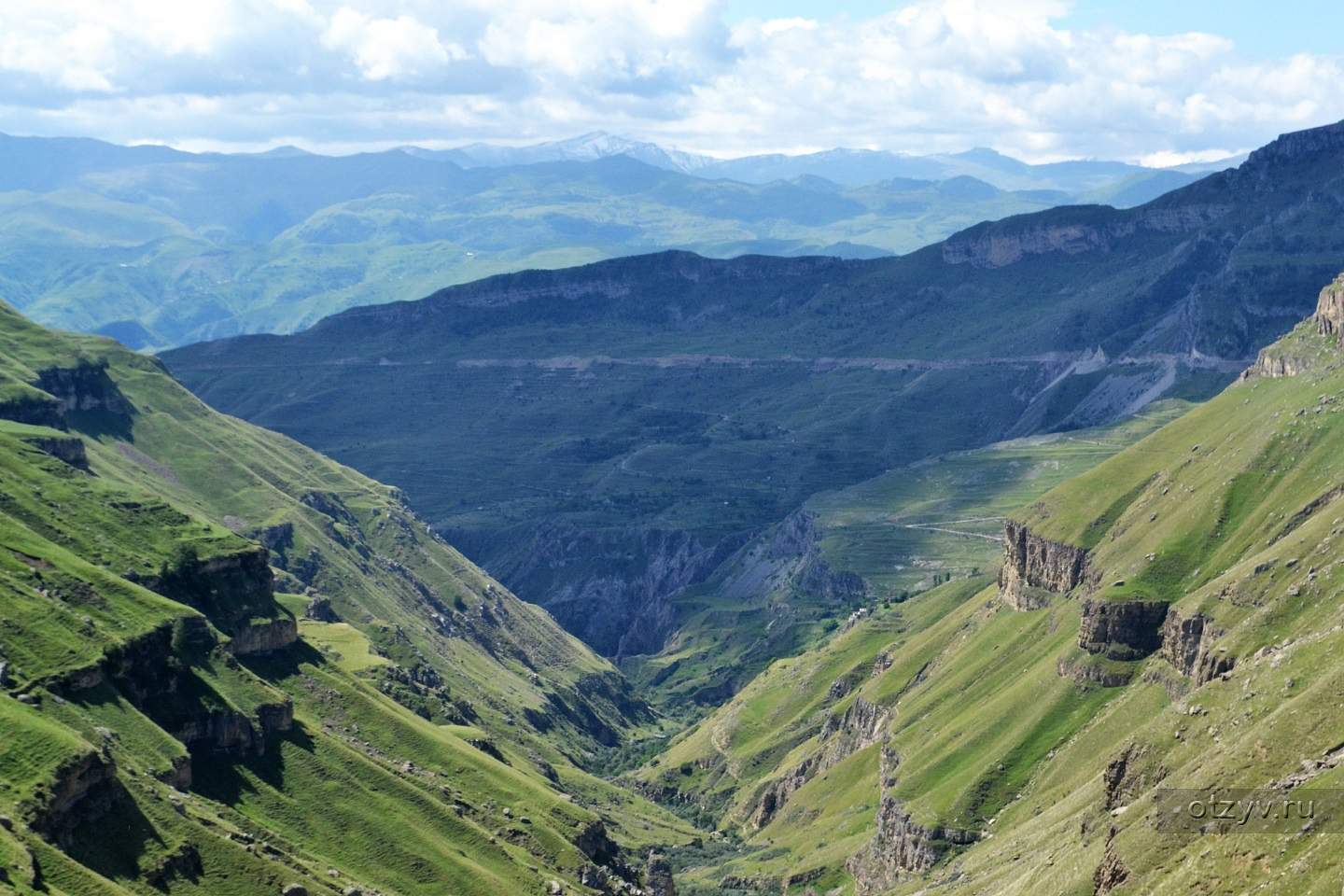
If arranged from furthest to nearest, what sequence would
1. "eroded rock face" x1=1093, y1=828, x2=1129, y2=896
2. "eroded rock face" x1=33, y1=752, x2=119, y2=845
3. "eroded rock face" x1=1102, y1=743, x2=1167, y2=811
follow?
1. "eroded rock face" x1=1102, y1=743, x2=1167, y2=811
2. "eroded rock face" x1=33, y1=752, x2=119, y2=845
3. "eroded rock face" x1=1093, y1=828, x2=1129, y2=896

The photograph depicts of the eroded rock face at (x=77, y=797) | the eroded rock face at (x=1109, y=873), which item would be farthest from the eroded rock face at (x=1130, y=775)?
the eroded rock face at (x=77, y=797)

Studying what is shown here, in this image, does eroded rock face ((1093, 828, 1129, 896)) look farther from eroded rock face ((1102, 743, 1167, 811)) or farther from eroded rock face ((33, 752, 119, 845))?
eroded rock face ((33, 752, 119, 845))

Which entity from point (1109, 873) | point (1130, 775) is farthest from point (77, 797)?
point (1130, 775)

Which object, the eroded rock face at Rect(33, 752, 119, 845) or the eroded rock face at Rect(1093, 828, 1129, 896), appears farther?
the eroded rock face at Rect(33, 752, 119, 845)

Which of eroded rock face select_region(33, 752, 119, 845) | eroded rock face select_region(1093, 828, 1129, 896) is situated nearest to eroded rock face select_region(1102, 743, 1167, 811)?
eroded rock face select_region(1093, 828, 1129, 896)

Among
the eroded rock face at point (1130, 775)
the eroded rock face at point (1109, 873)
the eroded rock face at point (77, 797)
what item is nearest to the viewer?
the eroded rock face at point (1109, 873)

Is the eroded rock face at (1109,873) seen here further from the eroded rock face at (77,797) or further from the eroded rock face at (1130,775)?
the eroded rock face at (77,797)

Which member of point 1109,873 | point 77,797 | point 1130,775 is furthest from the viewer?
Answer: point 1130,775

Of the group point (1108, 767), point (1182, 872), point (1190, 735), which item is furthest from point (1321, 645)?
point (1182, 872)

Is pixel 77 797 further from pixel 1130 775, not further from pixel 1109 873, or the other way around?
pixel 1130 775

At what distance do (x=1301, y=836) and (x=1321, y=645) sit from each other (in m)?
49.1

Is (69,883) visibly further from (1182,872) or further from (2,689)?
(1182,872)

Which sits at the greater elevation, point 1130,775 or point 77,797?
point 77,797

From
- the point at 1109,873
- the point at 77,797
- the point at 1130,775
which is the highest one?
the point at 1109,873
